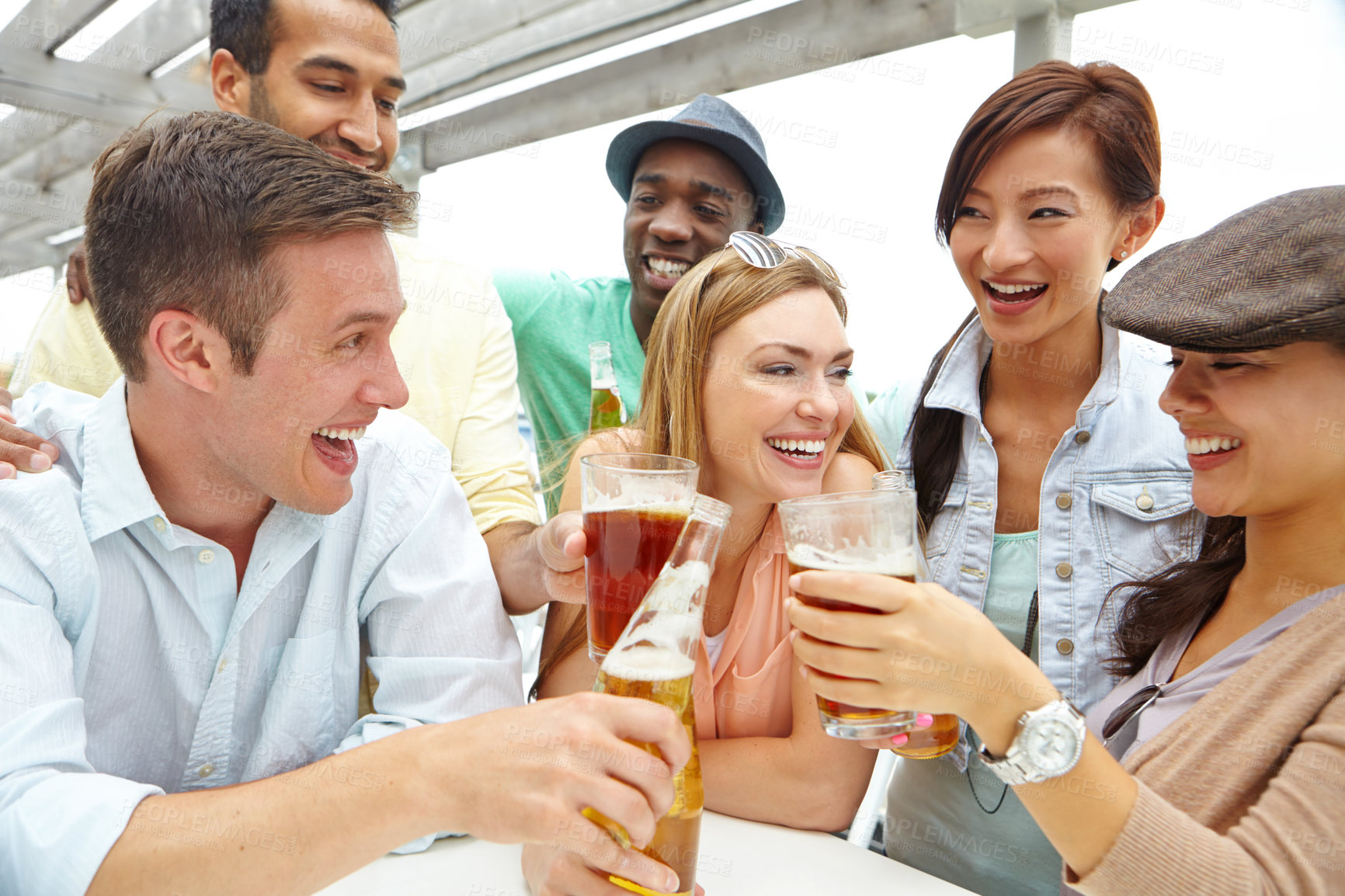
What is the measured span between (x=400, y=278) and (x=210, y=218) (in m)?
0.95

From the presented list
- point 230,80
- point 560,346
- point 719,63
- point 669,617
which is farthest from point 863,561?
point 719,63

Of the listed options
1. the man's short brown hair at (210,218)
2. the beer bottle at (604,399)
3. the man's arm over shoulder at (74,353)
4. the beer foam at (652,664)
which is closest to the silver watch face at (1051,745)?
the beer foam at (652,664)

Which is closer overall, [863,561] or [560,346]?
[863,561]

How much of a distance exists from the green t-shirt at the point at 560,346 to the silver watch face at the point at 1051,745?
1.88 metres

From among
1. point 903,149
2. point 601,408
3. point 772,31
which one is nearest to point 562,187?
point 772,31

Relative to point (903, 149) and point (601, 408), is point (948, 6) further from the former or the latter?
point (601, 408)

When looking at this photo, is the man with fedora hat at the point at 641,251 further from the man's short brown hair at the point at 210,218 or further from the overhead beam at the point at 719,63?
the man's short brown hair at the point at 210,218

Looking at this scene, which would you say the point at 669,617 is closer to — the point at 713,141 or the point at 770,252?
the point at 770,252

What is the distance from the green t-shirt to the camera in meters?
2.94

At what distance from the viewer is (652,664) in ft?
3.57

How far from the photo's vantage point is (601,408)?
266cm

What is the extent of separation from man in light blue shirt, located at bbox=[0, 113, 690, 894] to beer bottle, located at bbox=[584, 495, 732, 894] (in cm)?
36

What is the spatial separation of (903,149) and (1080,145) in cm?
170

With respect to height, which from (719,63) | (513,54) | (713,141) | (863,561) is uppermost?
(513,54)
